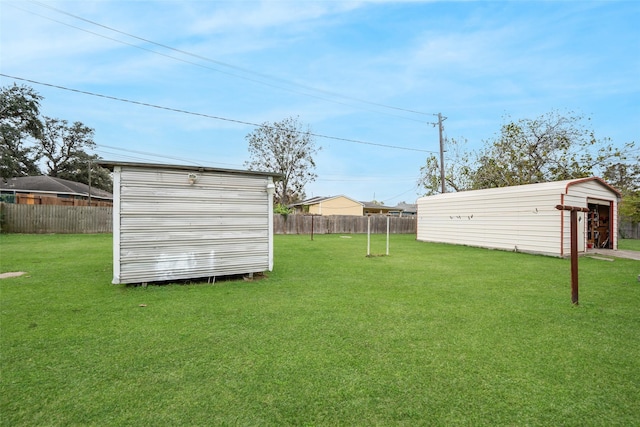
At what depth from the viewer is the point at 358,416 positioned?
192cm

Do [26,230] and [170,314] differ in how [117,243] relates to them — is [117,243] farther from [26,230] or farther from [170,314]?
[26,230]

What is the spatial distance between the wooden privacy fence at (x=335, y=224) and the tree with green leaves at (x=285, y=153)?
346 inches

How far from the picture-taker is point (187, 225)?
532 cm

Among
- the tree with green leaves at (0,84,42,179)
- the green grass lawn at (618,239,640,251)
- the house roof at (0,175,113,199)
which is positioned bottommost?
the green grass lawn at (618,239,640,251)

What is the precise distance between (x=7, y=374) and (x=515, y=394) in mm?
3858

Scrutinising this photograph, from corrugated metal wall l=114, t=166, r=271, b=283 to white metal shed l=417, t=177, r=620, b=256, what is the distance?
942cm

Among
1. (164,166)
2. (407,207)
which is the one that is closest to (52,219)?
(164,166)

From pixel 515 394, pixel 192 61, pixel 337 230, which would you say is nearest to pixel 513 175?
pixel 337 230

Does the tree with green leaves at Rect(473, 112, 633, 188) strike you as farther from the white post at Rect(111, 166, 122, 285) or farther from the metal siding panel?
the white post at Rect(111, 166, 122, 285)

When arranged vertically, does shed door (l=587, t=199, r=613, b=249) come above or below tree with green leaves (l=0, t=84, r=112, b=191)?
below

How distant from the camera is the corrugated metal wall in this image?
496 centimetres

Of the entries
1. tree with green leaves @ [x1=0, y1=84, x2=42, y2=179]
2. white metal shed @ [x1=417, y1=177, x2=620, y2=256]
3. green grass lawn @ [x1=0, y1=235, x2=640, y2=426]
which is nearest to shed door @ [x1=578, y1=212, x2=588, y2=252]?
white metal shed @ [x1=417, y1=177, x2=620, y2=256]

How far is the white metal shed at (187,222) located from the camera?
4.94m

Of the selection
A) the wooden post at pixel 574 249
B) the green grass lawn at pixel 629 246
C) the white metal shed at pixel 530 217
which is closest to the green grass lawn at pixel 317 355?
the wooden post at pixel 574 249
